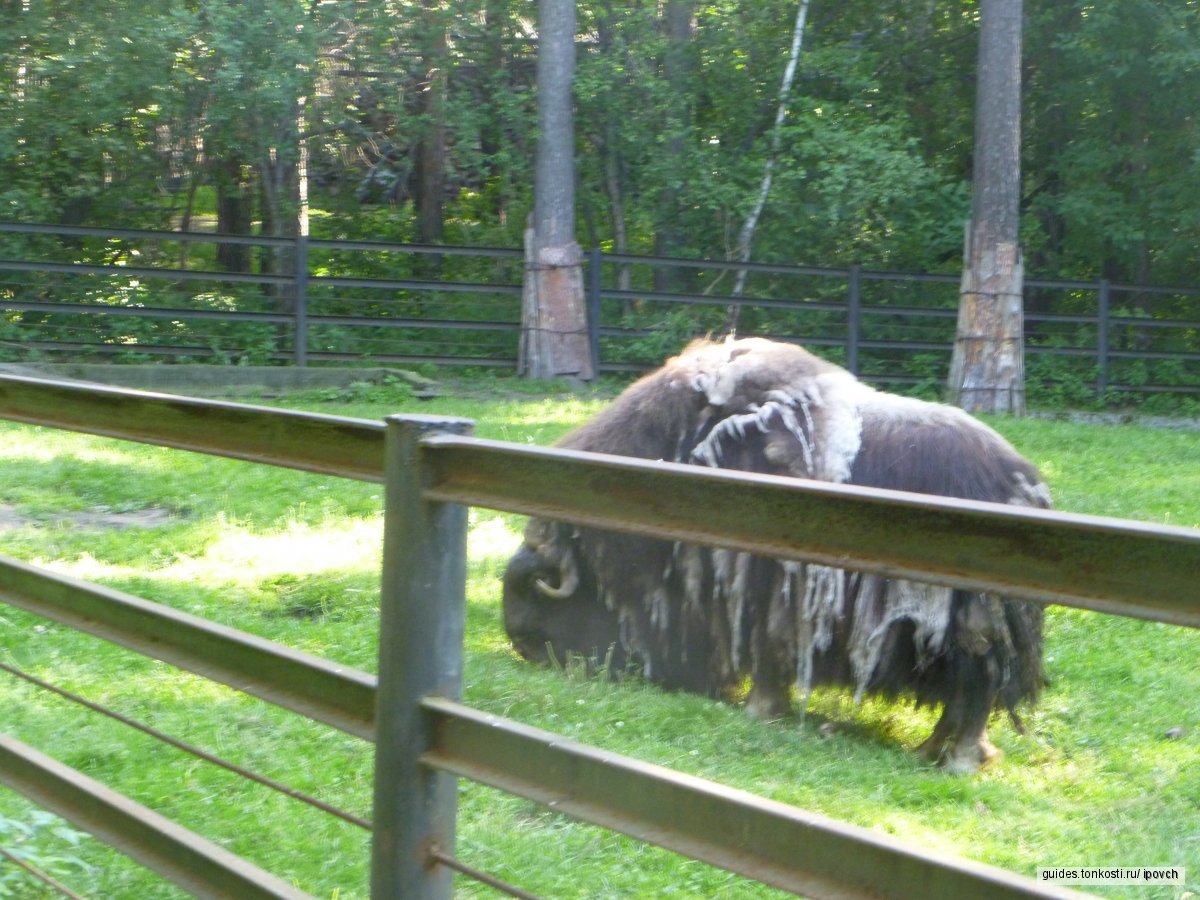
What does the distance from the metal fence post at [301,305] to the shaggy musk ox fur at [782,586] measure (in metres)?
10.1

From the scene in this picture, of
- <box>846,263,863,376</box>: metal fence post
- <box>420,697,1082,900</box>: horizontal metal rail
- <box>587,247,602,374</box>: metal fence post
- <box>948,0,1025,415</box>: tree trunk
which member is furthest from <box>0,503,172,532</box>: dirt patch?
<box>846,263,863,376</box>: metal fence post

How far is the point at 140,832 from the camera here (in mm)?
2375

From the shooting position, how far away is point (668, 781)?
160 cm

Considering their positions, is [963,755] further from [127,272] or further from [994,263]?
[127,272]

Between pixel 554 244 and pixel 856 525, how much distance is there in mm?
14206

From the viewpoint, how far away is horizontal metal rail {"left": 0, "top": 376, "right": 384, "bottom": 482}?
80.9 inches

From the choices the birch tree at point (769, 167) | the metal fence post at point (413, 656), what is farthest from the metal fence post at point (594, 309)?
the metal fence post at point (413, 656)

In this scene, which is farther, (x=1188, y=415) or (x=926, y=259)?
(x=926, y=259)

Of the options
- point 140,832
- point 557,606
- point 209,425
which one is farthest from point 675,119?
point 140,832

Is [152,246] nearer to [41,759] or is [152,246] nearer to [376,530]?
[376,530]

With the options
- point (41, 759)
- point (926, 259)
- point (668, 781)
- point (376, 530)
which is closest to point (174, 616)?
point (41, 759)

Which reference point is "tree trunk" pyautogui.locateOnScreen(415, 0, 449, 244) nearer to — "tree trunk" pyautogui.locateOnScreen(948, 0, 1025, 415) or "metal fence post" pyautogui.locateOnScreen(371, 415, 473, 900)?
"tree trunk" pyautogui.locateOnScreen(948, 0, 1025, 415)

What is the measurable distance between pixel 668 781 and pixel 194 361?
582 inches

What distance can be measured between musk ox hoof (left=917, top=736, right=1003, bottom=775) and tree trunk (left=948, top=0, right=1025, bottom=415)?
10.3 m
